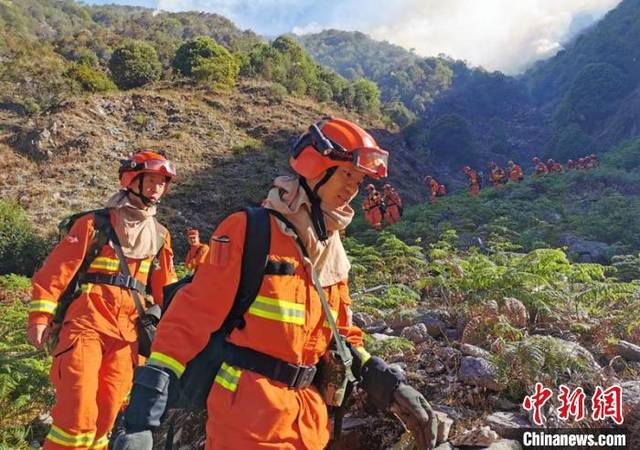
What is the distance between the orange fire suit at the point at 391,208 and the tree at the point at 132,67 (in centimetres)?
1619

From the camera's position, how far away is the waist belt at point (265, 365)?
176 centimetres

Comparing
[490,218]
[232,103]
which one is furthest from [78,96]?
[490,218]

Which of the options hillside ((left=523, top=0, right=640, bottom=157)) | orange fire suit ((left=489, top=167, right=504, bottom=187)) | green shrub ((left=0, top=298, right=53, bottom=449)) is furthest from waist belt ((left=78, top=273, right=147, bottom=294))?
hillside ((left=523, top=0, right=640, bottom=157))

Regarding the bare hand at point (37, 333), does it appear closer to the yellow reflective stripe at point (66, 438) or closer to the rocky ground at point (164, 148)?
the yellow reflective stripe at point (66, 438)

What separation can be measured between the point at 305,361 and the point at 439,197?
61.1 ft

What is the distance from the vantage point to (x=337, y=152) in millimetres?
1847

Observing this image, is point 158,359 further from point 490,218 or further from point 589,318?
point 490,218

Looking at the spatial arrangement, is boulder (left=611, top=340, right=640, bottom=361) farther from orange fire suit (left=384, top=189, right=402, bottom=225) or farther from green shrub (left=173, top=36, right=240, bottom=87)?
green shrub (left=173, top=36, right=240, bottom=87)

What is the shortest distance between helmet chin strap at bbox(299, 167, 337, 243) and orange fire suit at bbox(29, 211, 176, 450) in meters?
1.71

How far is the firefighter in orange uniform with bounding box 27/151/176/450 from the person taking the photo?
9.00 ft

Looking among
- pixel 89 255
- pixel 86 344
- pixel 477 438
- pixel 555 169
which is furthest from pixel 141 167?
pixel 555 169

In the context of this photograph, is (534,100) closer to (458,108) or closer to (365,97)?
(458,108)

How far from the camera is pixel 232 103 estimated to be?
A: 25.8 metres

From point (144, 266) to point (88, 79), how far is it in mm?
22578
